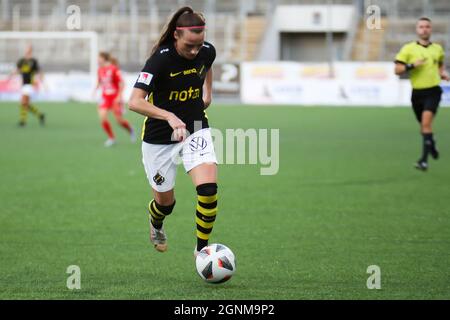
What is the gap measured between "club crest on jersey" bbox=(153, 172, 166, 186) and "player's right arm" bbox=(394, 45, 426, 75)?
300 inches

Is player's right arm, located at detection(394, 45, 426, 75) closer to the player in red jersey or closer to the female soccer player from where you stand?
the female soccer player

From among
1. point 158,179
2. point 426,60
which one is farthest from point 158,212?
point 426,60

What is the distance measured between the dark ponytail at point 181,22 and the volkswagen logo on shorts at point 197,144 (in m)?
0.85

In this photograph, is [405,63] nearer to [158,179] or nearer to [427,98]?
[427,98]

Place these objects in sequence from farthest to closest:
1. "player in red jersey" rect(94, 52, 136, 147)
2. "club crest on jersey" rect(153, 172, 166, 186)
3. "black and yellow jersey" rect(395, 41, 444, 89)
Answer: "player in red jersey" rect(94, 52, 136, 147) < "black and yellow jersey" rect(395, 41, 444, 89) < "club crest on jersey" rect(153, 172, 166, 186)

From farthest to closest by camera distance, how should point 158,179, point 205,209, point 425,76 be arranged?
point 425,76, point 158,179, point 205,209

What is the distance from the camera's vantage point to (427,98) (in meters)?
15.4

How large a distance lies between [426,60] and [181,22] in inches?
340

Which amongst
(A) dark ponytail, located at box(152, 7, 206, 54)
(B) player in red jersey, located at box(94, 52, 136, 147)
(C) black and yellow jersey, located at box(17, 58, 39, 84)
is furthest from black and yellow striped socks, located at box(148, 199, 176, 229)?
(C) black and yellow jersey, located at box(17, 58, 39, 84)

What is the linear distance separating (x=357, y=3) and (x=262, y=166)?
3031cm

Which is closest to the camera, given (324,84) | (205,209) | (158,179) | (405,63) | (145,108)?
(145,108)

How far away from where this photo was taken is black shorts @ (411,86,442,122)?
15281 millimetres

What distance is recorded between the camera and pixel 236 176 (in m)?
15.6
